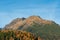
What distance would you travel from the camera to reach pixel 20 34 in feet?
466

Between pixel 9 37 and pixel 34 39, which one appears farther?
pixel 9 37

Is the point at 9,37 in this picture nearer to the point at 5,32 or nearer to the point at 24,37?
the point at 5,32

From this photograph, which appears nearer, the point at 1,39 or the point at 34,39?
the point at 34,39

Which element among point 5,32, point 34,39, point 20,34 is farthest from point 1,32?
point 34,39

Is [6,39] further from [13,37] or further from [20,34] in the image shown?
[20,34]

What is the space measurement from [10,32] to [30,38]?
1343 cm

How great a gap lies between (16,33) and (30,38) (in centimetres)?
1102

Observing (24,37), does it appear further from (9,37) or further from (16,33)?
(9,37)

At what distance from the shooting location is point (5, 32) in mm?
148125

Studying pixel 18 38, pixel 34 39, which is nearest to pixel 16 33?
pixel 18 38

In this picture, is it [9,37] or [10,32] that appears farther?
[9,37]

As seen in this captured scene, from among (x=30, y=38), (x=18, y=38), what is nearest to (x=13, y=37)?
(x=18, y=38)

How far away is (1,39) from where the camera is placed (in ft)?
507

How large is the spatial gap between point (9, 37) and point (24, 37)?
2186 centimetres
